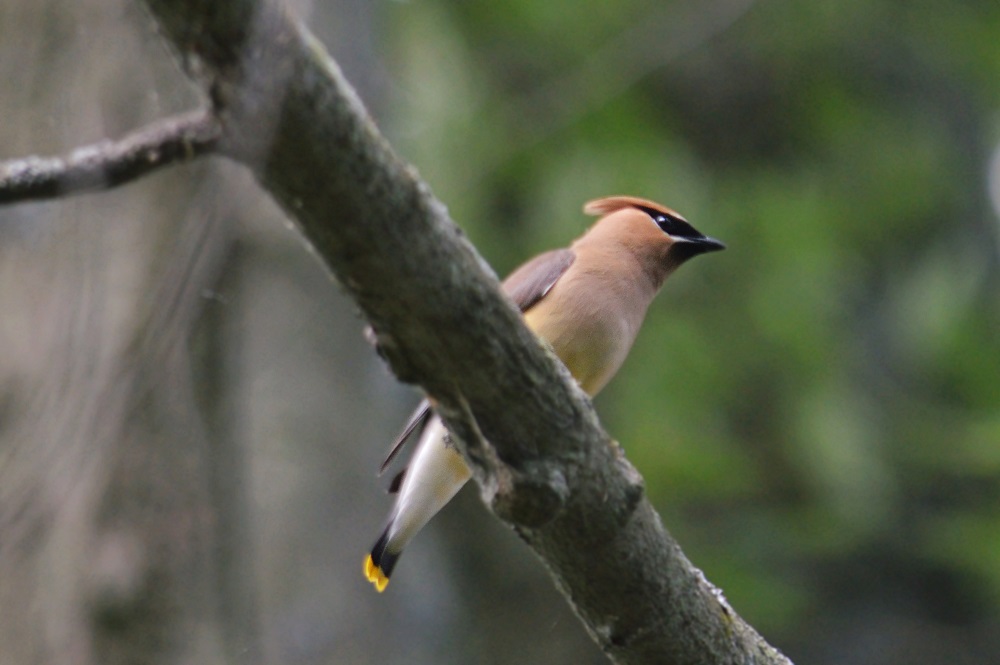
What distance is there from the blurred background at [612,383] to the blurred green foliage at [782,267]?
0.06ft

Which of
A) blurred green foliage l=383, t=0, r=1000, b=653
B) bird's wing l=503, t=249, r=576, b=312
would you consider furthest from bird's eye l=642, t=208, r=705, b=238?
blurred green foliage l=383, t=0, r=1000, b=653

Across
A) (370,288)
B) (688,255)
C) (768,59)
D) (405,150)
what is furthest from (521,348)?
(768,59)

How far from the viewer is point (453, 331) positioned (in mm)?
1773

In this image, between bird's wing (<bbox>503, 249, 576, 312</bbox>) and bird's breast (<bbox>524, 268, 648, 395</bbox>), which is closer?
bird's breast (<bbox>524, 268, 648, 395</bbox>)

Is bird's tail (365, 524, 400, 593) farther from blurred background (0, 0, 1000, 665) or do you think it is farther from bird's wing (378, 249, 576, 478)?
blurred background (0, 0, 1000, 665)

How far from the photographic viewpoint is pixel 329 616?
4.48 meters

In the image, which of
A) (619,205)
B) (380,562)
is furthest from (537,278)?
(380,562)

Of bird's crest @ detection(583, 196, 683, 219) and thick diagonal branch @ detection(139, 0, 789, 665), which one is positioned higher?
thick diagonal branch @ detection(139, 0, 789, 665)

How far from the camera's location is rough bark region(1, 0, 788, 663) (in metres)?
1.41

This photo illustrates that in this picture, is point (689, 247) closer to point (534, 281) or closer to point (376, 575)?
point (534, 281)

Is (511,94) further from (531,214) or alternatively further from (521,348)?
(521,348)

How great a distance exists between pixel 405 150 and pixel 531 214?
87 centimetres

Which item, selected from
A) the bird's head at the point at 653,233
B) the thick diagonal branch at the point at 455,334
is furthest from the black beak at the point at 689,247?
the thick diagonal branch at the point at 455,334

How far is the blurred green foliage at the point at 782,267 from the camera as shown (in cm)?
533
